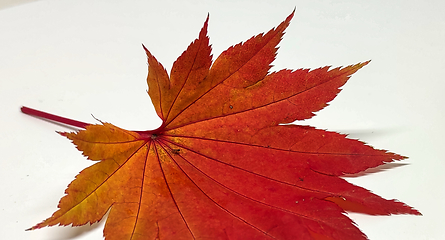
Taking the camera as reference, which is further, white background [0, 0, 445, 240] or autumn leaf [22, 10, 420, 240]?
white background [0, 0, 445, 240]

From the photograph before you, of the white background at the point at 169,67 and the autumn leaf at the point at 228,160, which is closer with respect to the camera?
the autumn leaf at the point at 228,160

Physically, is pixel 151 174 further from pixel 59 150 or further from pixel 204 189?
pixel 59 150

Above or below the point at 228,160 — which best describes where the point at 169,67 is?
above

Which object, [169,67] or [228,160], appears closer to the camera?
[228,160]
